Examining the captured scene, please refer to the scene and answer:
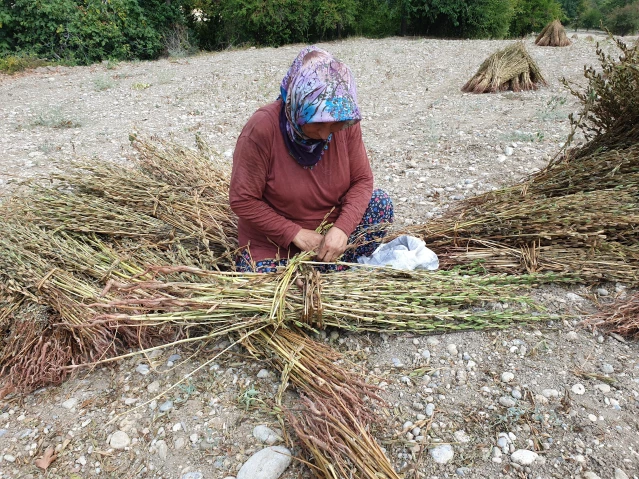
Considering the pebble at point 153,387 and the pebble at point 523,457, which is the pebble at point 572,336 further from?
the pebble at point 153,387

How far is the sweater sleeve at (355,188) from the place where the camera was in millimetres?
2158

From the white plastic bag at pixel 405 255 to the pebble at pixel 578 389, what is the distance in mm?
766

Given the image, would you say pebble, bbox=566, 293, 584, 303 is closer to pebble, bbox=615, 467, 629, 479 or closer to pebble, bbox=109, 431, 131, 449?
pebble, bbox=615, 467, 629, 479

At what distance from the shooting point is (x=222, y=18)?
49.2 ft

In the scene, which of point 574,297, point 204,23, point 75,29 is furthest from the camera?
point 204,23

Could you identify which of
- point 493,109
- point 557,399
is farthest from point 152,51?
point 557,399

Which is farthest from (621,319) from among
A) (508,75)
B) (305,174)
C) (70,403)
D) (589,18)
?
(589,18)

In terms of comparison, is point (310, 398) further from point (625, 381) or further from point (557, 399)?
point (625, 381)

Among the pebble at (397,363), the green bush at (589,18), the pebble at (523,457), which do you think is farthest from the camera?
the green bush at (589,18)

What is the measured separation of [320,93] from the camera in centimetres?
170

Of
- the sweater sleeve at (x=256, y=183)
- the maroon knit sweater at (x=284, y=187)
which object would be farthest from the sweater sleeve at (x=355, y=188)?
the sweater sleeve at (x=256, y=183)

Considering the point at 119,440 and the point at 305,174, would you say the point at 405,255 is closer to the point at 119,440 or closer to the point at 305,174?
the point at 305,174

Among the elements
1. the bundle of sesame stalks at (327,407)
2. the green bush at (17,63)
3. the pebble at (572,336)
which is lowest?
the pebble at (572,336)

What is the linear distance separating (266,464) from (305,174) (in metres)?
1.23
